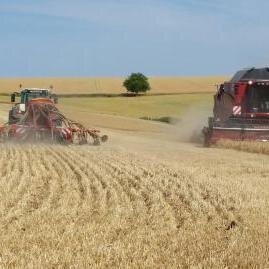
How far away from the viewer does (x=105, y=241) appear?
5.72m

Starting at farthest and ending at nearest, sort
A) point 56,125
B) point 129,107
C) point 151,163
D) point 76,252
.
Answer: point 129,107 → point 56,125 → point 151,163 → point 76,252

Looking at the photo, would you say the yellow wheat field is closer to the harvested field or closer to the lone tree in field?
the lone tree in field

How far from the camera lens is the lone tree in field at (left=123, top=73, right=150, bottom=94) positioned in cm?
7938

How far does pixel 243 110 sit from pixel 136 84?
6047cm

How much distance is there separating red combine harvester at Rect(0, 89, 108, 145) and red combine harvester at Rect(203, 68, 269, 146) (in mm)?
3628

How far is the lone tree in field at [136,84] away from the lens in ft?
260

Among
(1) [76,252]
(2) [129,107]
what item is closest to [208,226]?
(1) [76,252]

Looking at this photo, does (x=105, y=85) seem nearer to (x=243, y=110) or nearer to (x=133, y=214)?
(x=243, y=110)

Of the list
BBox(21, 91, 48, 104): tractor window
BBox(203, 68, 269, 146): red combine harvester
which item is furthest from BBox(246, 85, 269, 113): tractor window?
BBox(21, 91, 48, 104): tractor window

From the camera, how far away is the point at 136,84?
7938cm

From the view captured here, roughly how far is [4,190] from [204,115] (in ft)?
57.4

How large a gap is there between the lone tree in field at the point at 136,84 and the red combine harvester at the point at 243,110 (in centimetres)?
5947

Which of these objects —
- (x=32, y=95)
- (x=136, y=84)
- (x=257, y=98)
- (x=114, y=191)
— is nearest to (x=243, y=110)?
(x=257, y=98)

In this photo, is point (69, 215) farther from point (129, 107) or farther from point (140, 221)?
point (129, 107)
